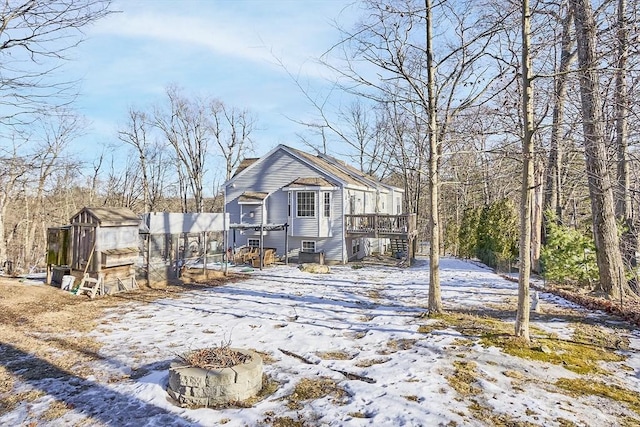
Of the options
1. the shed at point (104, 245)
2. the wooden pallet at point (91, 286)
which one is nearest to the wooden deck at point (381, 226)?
the shed at point (104, 245)

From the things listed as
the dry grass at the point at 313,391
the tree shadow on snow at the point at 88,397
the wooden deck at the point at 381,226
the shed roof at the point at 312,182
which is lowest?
the tree shadow on snow at the point at 88,397

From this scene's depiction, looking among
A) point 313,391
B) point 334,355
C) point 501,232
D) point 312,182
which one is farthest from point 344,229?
point 313,391

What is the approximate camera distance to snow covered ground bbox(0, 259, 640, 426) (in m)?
4.52

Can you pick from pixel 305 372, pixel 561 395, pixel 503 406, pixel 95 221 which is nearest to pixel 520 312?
pixel 561 395

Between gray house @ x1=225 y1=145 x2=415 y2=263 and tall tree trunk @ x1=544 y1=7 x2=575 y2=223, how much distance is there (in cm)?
678

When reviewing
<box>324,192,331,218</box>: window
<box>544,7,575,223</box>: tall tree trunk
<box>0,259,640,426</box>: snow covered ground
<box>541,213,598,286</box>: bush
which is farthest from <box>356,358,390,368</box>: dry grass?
<box>324,192,331,218</box>: window

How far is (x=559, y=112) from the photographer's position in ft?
33.4

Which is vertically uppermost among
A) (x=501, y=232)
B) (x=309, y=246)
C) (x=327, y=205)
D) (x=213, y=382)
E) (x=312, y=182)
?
(x=312, y=182)

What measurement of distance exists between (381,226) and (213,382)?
1778 cm

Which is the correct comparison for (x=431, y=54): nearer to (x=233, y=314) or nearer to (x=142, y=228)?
(x=233, y=314)

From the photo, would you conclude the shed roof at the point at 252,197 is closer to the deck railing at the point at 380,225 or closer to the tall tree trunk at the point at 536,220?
the deck railing at the point at 380,225

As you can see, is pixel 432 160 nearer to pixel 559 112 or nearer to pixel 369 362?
pixel 559 112

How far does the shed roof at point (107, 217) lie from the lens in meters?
12.6

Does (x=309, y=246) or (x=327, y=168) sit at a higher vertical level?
(x=327, y=168)
